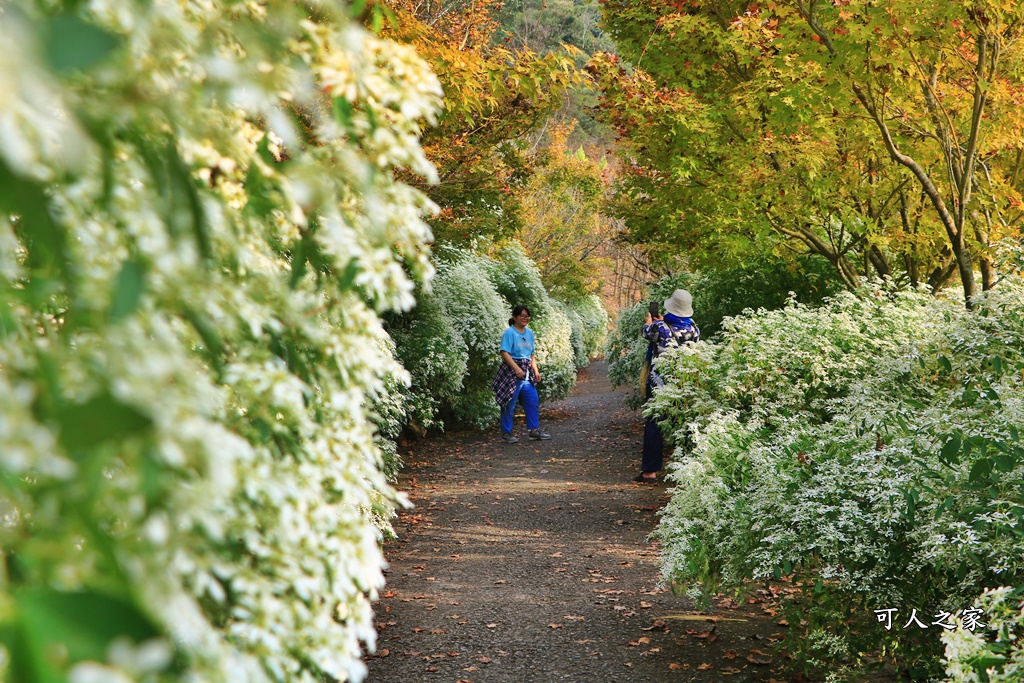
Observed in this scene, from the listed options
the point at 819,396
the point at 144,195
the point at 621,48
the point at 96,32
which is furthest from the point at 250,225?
the point at 621,48

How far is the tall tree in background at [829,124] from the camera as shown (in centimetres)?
723

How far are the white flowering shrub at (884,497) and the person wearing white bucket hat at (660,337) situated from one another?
123 inches

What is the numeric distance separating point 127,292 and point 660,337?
851 centimetres

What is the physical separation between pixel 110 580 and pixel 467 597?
5361 millimetres

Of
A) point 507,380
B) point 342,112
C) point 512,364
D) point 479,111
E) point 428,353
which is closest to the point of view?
point 342,112

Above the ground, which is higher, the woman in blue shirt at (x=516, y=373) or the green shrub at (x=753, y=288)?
the green shrub at (x=753, y=288)

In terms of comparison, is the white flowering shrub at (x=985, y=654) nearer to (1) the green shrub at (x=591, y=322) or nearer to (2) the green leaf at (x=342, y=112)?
(2) the green leaf at (x=342, y=112)

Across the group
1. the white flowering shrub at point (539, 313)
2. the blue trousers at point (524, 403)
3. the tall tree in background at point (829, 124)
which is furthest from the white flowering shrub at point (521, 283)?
the tall tree in background at point (829, 124)

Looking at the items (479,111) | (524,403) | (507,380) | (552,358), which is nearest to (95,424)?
(479,111)

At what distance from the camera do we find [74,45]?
92 centimetres

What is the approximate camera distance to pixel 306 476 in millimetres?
1661

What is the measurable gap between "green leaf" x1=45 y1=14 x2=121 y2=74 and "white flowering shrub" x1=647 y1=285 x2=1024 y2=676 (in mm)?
3423

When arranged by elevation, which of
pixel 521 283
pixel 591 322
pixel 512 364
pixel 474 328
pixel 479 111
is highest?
pixel 479 111

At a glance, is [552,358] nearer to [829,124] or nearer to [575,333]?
[575,333]
